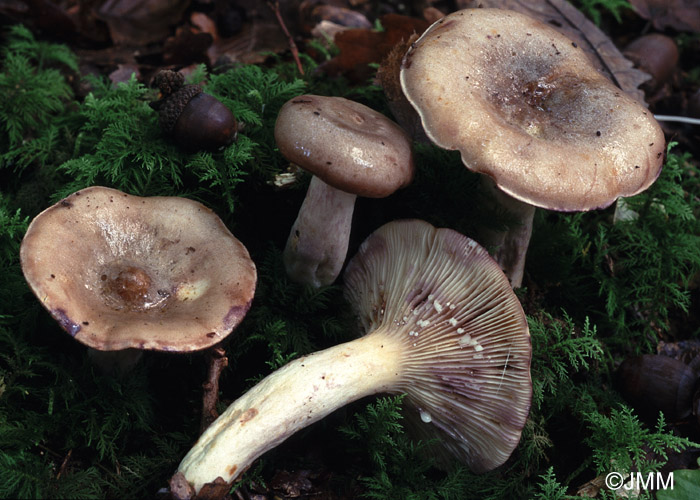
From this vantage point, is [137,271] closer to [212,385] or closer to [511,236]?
[212,385]

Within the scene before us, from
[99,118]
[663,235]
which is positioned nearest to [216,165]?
[99,118]

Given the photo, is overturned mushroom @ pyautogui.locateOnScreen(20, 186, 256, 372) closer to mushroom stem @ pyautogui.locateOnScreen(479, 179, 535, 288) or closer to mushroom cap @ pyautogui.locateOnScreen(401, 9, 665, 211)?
mushroom cap @ pyautogui.locateOnScreen(401, 9, 665, 211)

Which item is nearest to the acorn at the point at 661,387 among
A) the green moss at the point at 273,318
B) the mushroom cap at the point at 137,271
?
the green moss at the point at 273,318

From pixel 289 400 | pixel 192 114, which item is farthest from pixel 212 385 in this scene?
pixel 192 114

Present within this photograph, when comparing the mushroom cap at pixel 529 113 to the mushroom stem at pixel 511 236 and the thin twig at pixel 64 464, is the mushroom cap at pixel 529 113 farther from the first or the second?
the thin twig at pixel 64 464

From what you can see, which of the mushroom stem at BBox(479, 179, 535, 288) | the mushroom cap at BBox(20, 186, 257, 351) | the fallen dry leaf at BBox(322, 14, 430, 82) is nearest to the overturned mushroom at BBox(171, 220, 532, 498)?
the mushroom cap at BBox(20, 186, 257, 351)

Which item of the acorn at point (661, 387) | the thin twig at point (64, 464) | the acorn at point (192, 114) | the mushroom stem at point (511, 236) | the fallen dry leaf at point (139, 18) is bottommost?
the acorn at point (661, 387)
